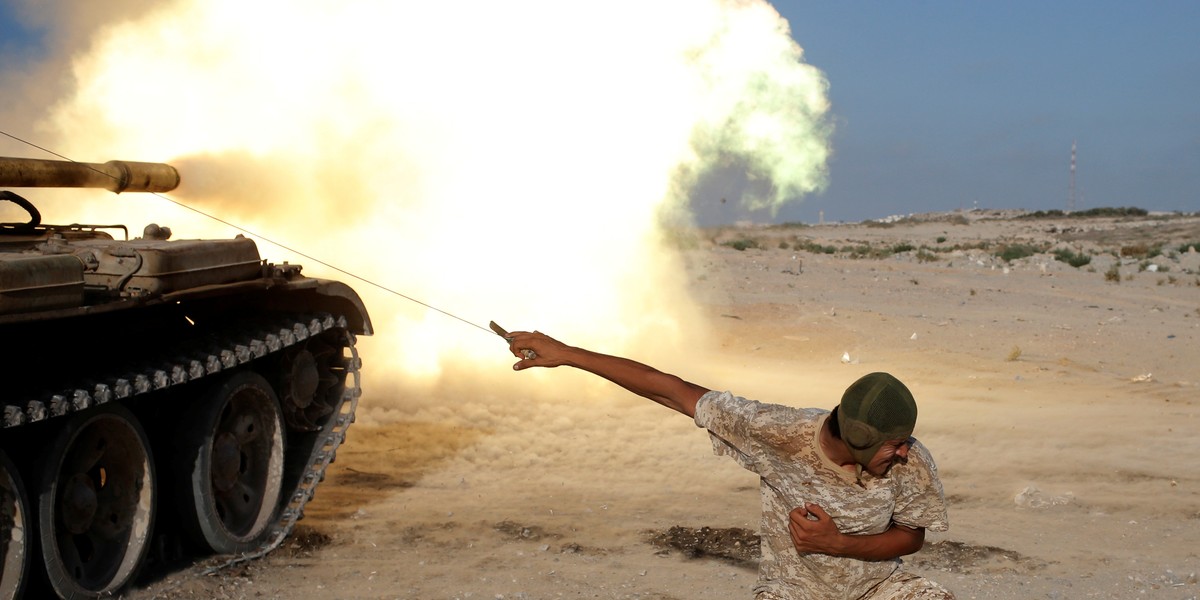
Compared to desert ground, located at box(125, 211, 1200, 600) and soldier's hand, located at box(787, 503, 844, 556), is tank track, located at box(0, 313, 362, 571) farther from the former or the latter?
soldier's hand, located at box(787, 503, 844, 556)

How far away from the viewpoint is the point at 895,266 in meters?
33.3

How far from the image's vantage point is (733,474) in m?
9.50

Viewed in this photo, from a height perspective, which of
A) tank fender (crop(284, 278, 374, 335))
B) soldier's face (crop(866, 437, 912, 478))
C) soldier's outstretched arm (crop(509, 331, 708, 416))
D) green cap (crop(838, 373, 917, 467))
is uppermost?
tank fender (crop(284, 278, 374, 335))

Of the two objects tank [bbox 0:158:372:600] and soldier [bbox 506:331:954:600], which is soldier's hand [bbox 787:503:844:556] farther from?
tank [bbox 0:158:372:600]

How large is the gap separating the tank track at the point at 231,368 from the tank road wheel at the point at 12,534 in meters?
0.29

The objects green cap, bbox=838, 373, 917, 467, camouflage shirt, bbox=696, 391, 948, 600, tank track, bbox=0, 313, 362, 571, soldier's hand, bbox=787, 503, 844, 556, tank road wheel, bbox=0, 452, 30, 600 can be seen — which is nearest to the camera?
green cap, bbox=838, 373, 917, 467

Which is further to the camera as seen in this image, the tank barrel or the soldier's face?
the tank barrel

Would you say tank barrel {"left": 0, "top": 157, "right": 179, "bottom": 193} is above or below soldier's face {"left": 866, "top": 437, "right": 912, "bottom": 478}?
above

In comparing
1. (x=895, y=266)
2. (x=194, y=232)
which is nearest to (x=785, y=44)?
(x=194, y=232)

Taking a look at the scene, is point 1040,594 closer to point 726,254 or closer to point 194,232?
point 194,232

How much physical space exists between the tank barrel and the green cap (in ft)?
19.4

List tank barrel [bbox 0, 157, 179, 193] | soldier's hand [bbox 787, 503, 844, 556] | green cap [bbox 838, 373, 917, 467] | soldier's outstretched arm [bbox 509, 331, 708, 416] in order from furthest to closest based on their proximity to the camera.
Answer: tank barrel [bbox 0, 157, 179, 193] < soldier's outstretched arm [bbox 509, 331, 708, 416] < soldier's hand [bbox 787, 503, 844, 556] < green cap [bbox 838, 373, 917, 467]

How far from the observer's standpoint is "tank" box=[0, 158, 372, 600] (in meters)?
5.90

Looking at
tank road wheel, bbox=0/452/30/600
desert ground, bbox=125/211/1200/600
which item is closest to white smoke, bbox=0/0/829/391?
desert ground, bbox=125/211/1200/600
